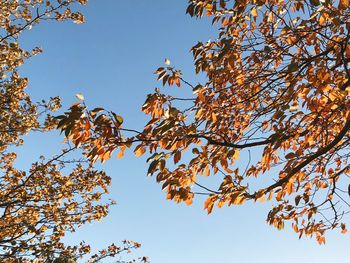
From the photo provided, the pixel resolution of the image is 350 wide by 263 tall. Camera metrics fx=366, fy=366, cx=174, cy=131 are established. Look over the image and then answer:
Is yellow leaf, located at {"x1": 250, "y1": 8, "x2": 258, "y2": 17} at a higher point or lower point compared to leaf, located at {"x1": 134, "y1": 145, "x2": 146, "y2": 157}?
higher

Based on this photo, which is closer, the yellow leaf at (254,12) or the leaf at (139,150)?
the leaf at (139,150)

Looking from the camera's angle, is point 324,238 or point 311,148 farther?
point 324,238

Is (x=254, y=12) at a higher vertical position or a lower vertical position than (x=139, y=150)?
higher

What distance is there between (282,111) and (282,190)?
101 centimetres

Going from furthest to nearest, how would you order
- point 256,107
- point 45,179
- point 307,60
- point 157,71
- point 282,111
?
point 45,179
point 256,107
point 157,71
point 307,60
point 282,111

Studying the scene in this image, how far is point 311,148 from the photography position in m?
5.30

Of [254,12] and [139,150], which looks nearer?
[139,150]

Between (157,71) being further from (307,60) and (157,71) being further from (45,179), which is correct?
(45,179)

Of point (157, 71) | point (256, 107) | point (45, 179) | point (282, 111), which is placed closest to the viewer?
point (282, 111)

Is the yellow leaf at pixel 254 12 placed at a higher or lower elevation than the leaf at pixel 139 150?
higher

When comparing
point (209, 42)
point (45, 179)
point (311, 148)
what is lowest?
point (311, 148)

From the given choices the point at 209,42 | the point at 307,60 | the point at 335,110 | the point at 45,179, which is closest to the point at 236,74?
the point at 209,42

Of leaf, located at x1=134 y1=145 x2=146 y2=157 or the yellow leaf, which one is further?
the yellow leaf

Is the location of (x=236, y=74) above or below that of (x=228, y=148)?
above
